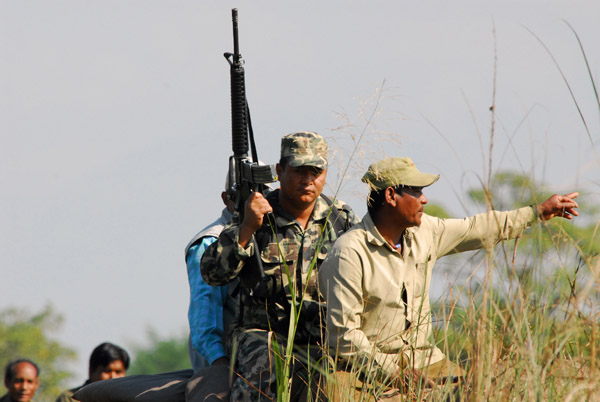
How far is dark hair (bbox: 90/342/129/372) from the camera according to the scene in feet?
22.5

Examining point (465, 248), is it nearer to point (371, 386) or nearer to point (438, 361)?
point (438, 361)

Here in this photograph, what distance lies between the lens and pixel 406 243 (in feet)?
13.4

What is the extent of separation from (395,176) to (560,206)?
27.4 inches

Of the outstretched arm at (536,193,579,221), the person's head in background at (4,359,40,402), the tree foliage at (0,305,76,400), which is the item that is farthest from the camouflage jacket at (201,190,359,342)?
the tree foliage at (0,305,76,400)

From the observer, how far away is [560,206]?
152 inches

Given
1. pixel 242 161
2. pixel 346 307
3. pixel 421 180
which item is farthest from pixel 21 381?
pixel 421 180

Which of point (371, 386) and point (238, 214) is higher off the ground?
point (238, 214)

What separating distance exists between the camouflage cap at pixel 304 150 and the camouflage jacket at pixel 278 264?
0.86 feet

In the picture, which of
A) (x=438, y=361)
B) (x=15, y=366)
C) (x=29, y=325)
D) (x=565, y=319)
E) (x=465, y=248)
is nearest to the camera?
(x=565, y=319)

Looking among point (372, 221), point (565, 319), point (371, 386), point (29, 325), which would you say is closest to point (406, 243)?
point (372, 221)

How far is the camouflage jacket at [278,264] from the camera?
4.20 meters

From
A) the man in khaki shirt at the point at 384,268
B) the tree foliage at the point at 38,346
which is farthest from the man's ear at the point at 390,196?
the tree foliage at the point at 38,346

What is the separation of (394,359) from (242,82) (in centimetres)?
180

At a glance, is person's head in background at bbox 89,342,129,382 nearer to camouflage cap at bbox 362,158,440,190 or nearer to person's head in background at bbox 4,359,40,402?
person's head in background at bbox 4,359,40,402
